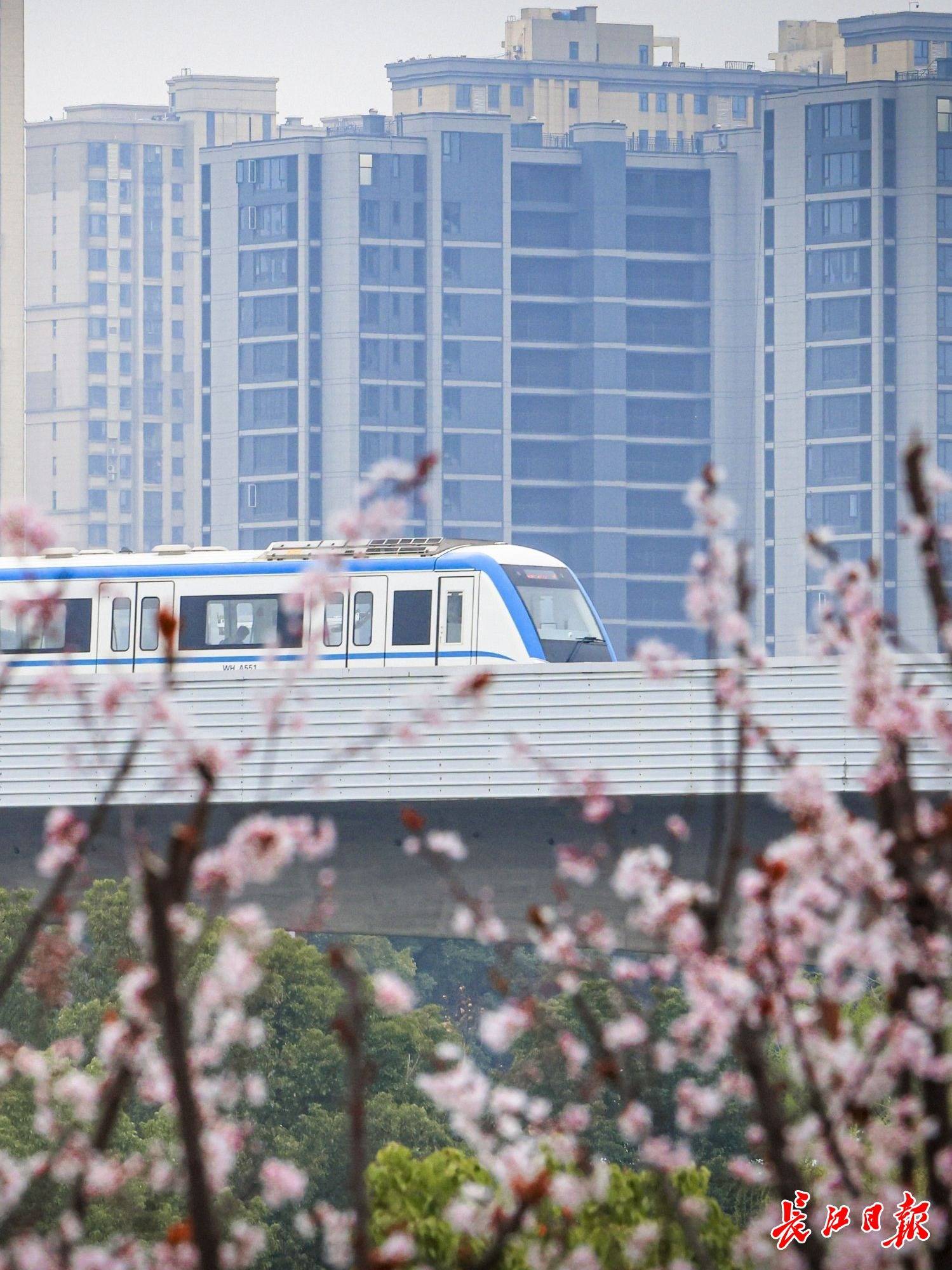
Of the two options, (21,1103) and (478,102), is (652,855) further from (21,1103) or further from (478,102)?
(478,102)

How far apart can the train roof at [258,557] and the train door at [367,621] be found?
26 centimetres

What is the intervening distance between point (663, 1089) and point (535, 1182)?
34.9m

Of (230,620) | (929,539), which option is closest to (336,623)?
(230,620)

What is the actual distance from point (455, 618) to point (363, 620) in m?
1.14

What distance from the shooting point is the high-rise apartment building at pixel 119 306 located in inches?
5458

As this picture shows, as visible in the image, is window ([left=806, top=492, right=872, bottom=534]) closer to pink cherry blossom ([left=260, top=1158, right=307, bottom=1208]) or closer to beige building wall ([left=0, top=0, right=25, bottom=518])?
beige building wall ([left=0, top=0, right=25, bottom=518])

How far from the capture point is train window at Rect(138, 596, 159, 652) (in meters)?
25.6

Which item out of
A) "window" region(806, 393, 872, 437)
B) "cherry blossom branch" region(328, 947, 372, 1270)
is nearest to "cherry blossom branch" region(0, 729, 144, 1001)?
→ "cherry blossom branch" region(328, 947, 372, 1270)

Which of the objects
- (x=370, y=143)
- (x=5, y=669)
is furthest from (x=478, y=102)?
(x=5, y=669)

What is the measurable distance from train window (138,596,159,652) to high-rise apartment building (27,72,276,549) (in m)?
110

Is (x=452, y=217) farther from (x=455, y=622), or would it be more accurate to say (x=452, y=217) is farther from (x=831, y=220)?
(x=455, y=622)

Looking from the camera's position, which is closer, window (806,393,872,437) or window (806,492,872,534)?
window (806,492,872,534)

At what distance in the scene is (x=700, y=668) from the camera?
22.3 metres

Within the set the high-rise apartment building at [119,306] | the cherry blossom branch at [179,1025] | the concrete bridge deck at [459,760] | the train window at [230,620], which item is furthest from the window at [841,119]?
the cherry blossom branch at [179,1025]
